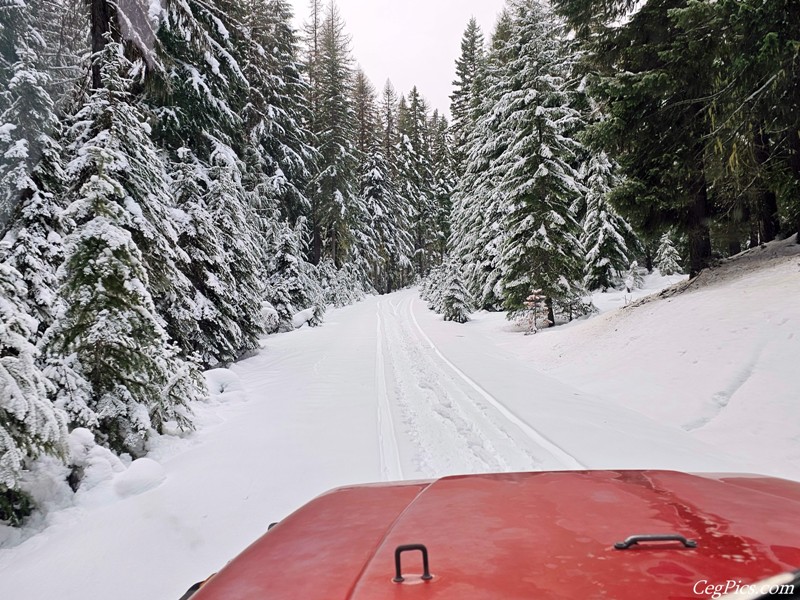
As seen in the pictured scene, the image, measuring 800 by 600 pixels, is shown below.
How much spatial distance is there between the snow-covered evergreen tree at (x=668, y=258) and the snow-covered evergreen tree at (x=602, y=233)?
4.27m

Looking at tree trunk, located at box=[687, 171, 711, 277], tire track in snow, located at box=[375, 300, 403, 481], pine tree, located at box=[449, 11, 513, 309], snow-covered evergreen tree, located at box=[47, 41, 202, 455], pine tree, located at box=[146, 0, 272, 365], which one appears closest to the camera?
tire track in snow, located at box=[375, 300, 403, 481]

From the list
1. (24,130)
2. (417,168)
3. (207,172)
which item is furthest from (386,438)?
(417,168)

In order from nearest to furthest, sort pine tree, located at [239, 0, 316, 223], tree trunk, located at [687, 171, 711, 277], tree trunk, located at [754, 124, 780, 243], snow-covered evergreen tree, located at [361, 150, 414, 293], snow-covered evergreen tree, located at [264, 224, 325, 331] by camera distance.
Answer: tree trunk, located at [754, 124, 780, 243] → tree trunk, located at [687, 171, 711, 277] → pine tree, located at [239, 0, 316, 223] → snow-covered evergreen tree, located at [264, 224, 325, 331] → snow-covered evergreen tree, located at [361, 150, 414, 293]

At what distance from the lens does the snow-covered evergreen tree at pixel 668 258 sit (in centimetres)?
2278

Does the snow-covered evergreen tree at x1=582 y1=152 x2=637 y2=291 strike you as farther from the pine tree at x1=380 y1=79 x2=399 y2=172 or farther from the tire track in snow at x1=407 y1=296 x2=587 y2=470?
the pine tree at x1=380 y1=79 x2=399 y2=172

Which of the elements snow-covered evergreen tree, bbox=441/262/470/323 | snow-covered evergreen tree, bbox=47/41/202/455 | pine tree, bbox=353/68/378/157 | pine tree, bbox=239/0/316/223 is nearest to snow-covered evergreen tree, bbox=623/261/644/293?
snow-covered evergreen tree, bbox=441/262/470/323

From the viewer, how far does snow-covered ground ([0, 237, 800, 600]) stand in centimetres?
326

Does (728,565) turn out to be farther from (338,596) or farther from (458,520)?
(338,596)

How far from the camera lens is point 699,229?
10.2 m

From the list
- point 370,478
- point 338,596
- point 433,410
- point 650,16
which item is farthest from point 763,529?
point 650,16

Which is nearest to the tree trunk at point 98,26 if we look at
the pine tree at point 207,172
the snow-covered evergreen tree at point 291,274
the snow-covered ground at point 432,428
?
the pine tree at point 207,172

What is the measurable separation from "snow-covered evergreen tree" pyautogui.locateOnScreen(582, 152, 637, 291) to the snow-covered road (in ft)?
42.3

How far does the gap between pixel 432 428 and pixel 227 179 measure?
7.88 meters

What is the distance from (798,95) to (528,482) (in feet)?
26.3
